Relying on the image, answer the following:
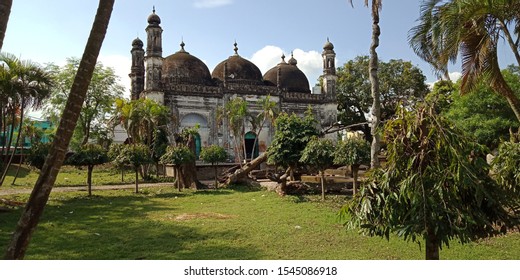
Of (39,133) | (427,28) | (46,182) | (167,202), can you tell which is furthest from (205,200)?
(39,133)

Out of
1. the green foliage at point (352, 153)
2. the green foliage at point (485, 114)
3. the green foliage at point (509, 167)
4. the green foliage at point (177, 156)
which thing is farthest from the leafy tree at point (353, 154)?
the green foliage at point (485, 114)

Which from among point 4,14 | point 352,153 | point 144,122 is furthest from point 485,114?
point 4,14

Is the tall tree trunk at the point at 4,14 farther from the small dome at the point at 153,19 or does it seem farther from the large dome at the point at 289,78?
the large dome at the point at 289,78

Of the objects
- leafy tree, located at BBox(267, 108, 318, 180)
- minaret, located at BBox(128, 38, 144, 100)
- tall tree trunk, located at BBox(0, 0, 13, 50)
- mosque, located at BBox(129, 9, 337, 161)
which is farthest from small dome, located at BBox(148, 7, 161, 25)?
tall tree trunk, located at BBox(0, 0, 13, 50)

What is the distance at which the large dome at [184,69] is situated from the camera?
2931 cm

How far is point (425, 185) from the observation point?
4.08 meters

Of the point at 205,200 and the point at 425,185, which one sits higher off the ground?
the point at 425,185

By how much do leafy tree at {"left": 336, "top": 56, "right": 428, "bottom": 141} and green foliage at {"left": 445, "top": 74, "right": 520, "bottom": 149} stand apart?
31.4 feet

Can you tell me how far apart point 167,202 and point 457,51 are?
9.69 meters

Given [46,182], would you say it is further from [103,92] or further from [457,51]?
[103,92]

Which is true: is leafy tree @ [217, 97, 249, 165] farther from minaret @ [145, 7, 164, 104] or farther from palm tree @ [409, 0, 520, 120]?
palm tree @ [409, 0, 520, 120]

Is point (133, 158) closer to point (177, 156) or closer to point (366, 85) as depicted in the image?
point (177, 156)

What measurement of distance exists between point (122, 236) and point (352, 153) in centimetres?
772

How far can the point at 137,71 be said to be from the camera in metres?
31.3
